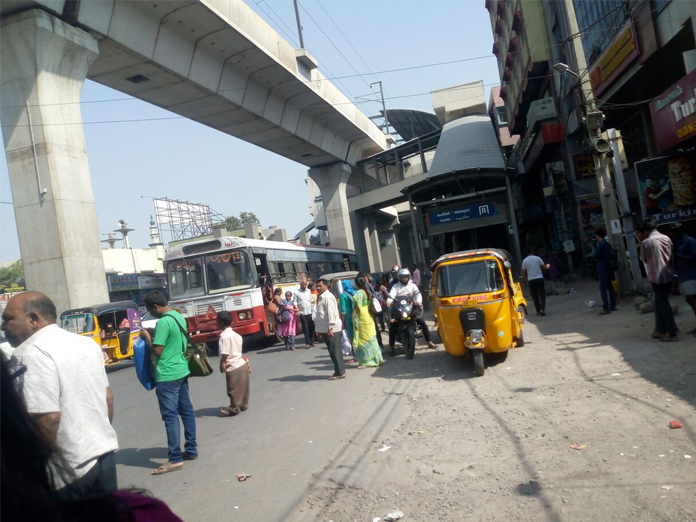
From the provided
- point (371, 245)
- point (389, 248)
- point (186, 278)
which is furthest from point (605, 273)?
point (389, 248)

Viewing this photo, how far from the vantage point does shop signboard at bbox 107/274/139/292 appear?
116ft

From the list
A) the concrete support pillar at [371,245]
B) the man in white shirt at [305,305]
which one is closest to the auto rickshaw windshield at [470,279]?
the man in white shirt at [305,305]

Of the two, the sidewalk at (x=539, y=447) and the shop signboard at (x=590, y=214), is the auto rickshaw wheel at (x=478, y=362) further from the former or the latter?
the shop signboard at (x=590, y=214)

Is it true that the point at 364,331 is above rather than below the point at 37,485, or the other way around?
below

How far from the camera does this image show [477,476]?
5133 mm

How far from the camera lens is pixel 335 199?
3888 cm

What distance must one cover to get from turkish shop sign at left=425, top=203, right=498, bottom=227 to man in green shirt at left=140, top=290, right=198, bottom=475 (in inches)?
520

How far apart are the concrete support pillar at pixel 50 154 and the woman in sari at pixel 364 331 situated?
9.59 meters

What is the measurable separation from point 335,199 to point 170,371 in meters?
33.0

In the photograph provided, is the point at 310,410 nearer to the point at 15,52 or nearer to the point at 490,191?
the point at 490,191

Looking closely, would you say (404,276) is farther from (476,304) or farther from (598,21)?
(598,21)

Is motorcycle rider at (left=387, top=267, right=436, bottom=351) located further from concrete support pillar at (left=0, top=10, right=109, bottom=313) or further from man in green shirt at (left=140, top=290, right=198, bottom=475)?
concrete support pillar at (left=0, top=10, right=109, bottom=313)

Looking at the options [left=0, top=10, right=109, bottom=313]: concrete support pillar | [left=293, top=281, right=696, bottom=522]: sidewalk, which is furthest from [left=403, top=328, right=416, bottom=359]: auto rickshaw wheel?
[left=0, top=10, right=109, bottom=313]: concrete support pillar

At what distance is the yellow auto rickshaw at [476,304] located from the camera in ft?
30.9
